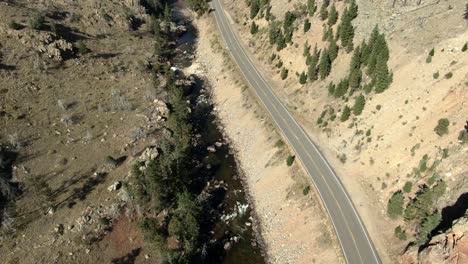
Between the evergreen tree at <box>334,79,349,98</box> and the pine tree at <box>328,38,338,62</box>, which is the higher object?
the pine tree at <box>328,38,338,62</box>

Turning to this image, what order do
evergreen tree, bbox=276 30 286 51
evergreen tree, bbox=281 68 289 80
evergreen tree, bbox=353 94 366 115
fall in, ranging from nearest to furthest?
evergreen tree, bbox=353 94 366 115 → evergreen tree, bbox=281 68 289 80 → evergreen tree, bbox=276 30 286 51

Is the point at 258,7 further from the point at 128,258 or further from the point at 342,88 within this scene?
the point at 128,258

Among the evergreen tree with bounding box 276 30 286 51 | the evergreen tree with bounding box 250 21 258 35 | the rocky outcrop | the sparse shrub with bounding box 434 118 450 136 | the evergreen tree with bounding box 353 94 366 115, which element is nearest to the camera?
the rocky outcrop

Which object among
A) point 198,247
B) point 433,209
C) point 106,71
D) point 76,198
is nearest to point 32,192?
point 76,198

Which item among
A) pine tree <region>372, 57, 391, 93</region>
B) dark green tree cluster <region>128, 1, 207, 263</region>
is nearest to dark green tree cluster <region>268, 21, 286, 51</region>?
pine tree <region>372, 57, 391, 93</region>

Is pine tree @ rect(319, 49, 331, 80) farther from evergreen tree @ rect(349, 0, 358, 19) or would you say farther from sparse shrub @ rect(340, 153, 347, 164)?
sparse shrub @ rect(340, 153, 347, 164)

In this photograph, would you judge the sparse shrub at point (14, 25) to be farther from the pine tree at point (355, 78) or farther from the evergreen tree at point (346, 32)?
the pine tree at point (355, 78)

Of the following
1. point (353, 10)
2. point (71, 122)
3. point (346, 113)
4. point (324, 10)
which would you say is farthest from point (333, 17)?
point (71, 122)
